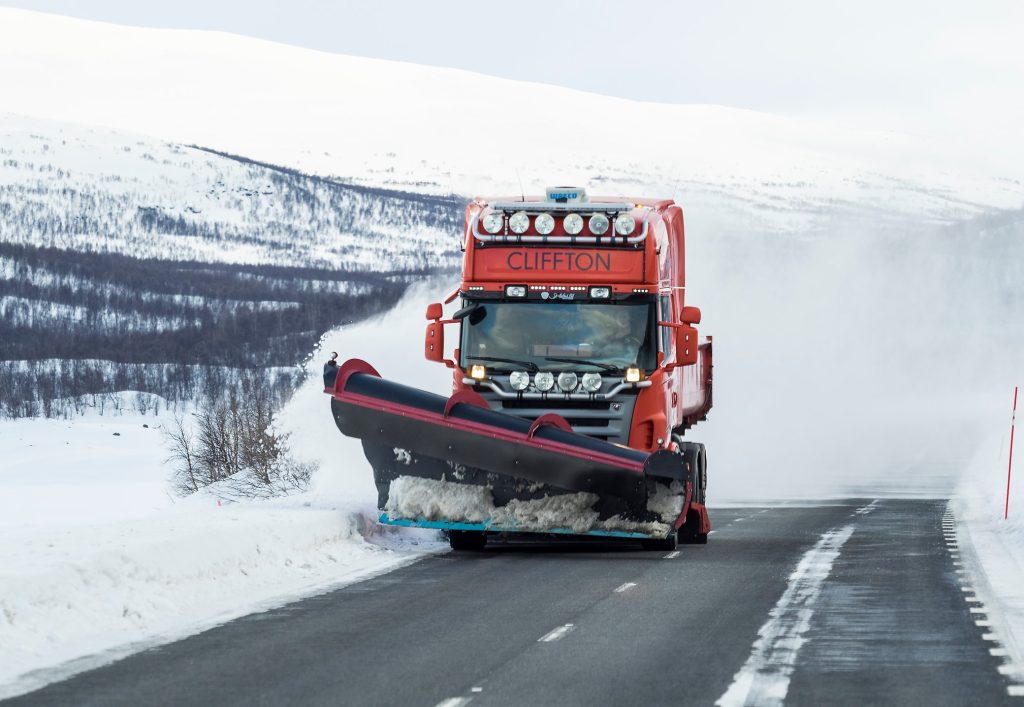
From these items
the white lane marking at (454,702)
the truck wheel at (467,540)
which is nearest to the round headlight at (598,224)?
the truck wheel at (467,540)

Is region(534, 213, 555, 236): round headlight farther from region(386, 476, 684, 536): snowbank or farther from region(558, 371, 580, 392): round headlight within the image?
region(386, 476, 684, 536): snowbank

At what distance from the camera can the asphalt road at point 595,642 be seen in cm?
872

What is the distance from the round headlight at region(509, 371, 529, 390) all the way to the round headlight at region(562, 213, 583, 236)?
177 centimetres

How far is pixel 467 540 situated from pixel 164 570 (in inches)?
204

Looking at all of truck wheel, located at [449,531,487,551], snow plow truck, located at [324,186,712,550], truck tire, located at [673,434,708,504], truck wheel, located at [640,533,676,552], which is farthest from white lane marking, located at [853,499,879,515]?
truck wheel, located at [449,531,487,551]

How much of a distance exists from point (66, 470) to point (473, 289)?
A: 141453mm

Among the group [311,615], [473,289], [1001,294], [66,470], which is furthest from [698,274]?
[66,470]

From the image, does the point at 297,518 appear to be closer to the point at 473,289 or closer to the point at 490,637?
the point at 473,289

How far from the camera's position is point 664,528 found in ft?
54.5

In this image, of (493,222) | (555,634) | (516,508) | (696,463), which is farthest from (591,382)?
(555,634)

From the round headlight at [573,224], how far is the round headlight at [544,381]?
5.69 ft

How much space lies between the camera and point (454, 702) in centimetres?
838

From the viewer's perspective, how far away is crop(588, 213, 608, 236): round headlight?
17859 millimetres

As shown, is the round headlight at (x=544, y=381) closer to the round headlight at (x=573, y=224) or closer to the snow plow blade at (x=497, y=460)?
the snow plow blade at (x=497, y=460)
